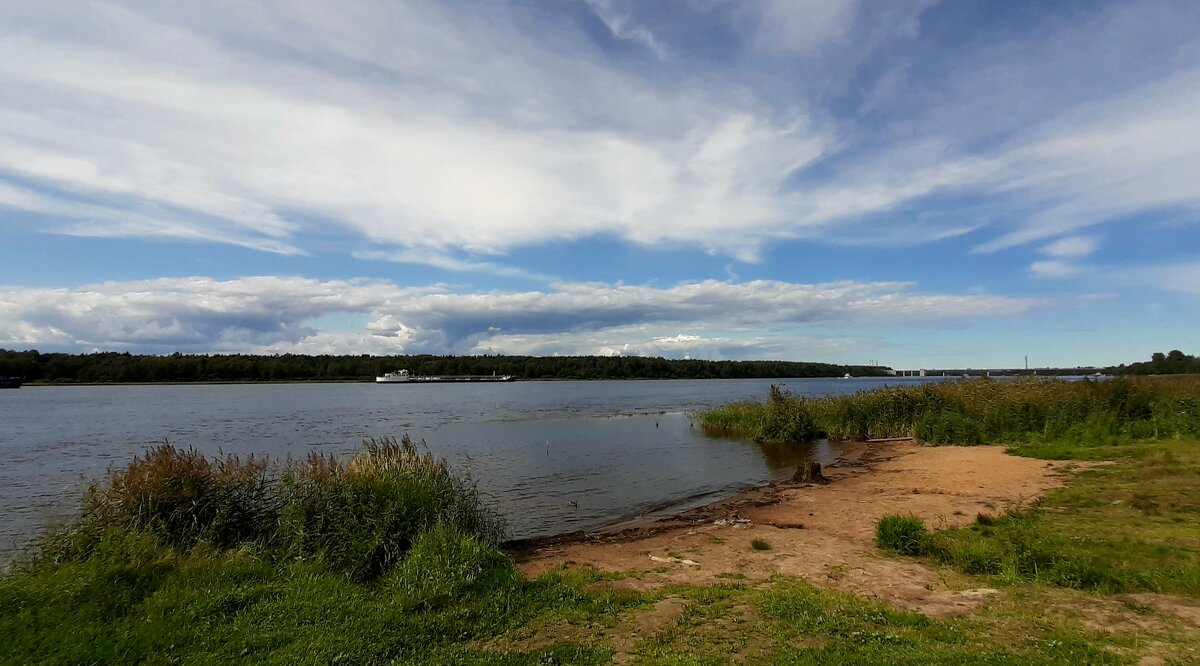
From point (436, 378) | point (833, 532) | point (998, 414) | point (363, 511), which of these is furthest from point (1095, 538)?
point (436, 378)

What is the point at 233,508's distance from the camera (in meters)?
11.0

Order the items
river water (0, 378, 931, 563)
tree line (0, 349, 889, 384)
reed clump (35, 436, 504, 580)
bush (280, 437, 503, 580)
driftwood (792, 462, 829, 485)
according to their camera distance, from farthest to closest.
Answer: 1. tree line (0, 349, 889, 384)
2. driftwood (792, 462, 829, 485)
3. river water (0, 378, 931, 563)
4. bush (280, 437, 503, 580)
5. reed clump (35, 436, 504, 580)

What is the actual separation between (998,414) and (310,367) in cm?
14569

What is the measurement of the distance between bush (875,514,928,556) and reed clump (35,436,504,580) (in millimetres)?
6717

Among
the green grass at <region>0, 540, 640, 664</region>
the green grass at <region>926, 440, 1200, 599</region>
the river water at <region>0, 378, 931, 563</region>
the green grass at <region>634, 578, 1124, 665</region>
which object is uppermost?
the green grass at <region>926, 440, 1200, 599</region>

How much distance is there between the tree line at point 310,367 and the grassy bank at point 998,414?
127 m

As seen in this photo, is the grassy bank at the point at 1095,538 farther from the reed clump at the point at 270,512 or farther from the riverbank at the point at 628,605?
the reed clump at the point at 270,512

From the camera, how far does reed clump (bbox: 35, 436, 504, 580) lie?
9.47 m

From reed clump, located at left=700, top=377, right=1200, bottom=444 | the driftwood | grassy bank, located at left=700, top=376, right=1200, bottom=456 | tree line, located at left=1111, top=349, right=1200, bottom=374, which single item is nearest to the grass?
the driftwood

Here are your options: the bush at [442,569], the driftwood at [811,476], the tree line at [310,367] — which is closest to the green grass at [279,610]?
the bush at [442,569]

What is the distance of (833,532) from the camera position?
493 inches

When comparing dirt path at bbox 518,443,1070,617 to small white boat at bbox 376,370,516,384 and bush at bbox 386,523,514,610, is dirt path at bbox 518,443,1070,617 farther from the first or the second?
small white boat at bbox 376,370,516,384

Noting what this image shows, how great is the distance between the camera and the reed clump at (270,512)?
947 cm

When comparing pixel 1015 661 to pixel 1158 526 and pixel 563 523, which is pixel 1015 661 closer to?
pixel 1158 526
